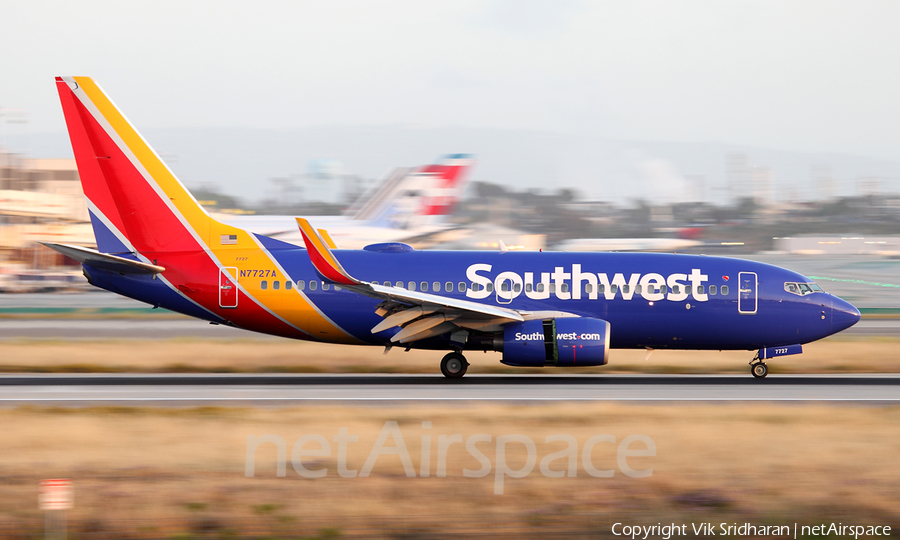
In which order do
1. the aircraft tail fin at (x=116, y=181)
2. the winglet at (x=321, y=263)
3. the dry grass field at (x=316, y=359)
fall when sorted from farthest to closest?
the dry grass field at (x=316, y=359) < the aircraft tail fin at (x=116, y=181) < the winglet at (x=321, y=263)

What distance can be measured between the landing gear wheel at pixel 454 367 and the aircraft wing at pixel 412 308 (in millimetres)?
770

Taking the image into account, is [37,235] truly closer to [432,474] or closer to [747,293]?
[747,293]

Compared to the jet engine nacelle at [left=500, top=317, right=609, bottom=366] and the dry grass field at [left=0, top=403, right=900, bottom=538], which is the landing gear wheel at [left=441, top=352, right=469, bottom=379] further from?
the dry grass field at [left=0, top=403, right=900, bottom=538]

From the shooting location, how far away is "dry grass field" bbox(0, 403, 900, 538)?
30.1 feet

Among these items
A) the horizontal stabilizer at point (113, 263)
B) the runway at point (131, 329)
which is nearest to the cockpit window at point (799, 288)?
the runway at point (131, 329)

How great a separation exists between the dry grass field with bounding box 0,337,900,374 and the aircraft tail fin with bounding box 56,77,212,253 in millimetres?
4044

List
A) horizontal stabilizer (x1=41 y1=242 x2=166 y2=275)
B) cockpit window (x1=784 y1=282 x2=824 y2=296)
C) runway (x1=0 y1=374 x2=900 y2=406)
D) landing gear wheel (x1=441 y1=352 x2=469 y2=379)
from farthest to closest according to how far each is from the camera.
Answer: cockpit window (x1=784 y1=282 x2=824 y2=296), landing gear wheel (x1=441 y1=352 x2=469 y2=379), horizontal stabilizer (x1=41 y1=242 x2=166 y2=275), runway (x1=0 y1=374 x2=900 y2=406)

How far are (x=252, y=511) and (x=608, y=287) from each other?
13801 mm

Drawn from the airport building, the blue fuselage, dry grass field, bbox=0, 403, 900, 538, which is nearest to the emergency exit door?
the blue fuselage

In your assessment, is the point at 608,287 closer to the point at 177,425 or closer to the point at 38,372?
the point at 177,425

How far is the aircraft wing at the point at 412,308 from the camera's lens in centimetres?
1934

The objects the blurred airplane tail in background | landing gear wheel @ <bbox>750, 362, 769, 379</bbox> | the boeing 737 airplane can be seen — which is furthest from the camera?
the blurred airplane tail in background

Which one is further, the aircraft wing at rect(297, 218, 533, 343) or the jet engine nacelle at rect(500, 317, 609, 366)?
the jet engine nacelle at rect(500, 317, 609, 366)

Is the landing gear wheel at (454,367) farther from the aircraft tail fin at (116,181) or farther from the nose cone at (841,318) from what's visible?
the nose cone at (841,318)
